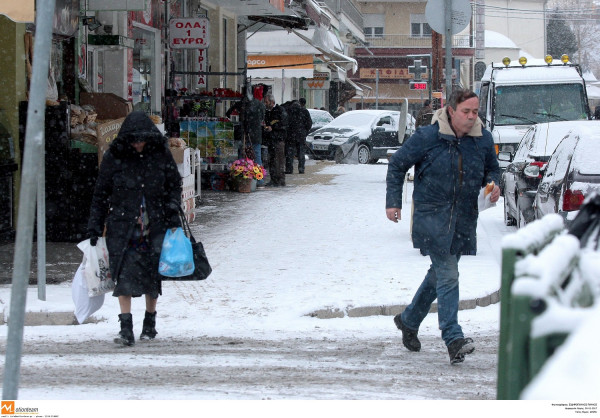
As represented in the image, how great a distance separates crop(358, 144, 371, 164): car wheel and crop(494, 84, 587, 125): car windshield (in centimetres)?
1081

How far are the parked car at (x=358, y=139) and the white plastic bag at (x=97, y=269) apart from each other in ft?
72.7

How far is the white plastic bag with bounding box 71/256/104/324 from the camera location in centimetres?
716

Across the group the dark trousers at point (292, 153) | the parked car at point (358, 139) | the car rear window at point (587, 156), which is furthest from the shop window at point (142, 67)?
the parked car at point (358, 139)

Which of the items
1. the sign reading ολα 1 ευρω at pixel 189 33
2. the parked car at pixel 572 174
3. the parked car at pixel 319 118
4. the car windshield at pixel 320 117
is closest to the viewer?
the parked car at pixel 572 174

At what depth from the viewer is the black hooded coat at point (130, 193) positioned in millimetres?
7074

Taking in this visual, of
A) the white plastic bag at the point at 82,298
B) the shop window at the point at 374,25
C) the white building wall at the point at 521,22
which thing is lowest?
the white plastic bag at the point at 82,298

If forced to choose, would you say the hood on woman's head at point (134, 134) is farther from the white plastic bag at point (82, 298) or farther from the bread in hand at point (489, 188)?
the bread in hand at point (489, 188)

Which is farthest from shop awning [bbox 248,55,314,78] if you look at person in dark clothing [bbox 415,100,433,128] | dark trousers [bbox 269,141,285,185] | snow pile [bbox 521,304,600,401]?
snow pile [bbox 521,304,600,401]

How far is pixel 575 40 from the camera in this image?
309 ft

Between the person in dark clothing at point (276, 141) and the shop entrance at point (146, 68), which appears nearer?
the shop entrance at point (146, 68)

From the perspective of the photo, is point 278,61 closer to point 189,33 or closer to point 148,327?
point 189,33

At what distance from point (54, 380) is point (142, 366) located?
66 centimetres

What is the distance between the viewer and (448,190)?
6570 mm

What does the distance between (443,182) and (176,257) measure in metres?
1.97
